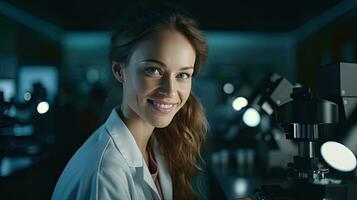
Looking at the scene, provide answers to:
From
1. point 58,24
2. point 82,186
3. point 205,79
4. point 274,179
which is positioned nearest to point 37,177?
point 82,186

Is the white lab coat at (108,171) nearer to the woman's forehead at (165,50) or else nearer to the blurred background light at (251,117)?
the woman's forehead at (165,50)

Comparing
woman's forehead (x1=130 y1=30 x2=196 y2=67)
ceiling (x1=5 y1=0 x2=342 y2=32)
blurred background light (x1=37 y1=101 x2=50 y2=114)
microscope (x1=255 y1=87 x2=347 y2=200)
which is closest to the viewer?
microscope (x1=255 y1=87 x2=347 y2=200)

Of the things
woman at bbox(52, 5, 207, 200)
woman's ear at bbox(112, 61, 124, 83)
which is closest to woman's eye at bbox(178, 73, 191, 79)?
woman at bbox(52, 5, 207, 200)

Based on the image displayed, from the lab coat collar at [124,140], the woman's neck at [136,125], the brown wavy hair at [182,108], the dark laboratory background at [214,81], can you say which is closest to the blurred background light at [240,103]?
the dark laboratory background at [214,81]

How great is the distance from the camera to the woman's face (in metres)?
0.88

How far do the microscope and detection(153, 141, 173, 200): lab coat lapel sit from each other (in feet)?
1.25

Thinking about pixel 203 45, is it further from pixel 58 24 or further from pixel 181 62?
pixel 58 24

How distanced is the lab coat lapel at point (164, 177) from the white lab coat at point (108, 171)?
0.12 m

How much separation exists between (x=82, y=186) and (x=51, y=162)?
0.80 metres

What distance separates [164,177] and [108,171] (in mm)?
377

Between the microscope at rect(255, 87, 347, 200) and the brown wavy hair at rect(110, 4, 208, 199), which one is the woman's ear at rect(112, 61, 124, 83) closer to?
the brown wavy hair at rect(110, 4, 208, 199)

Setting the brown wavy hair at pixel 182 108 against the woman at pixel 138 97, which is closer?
the woman at pixel 138 97

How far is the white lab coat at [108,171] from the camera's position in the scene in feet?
2.47

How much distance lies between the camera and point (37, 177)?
1416 millimetres
